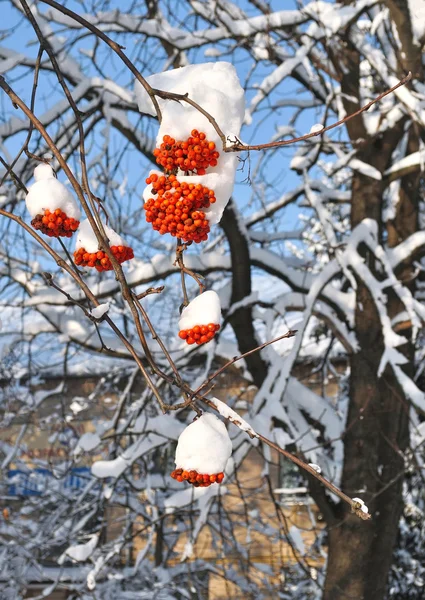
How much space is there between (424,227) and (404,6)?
2441 mm

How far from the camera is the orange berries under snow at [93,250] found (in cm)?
131

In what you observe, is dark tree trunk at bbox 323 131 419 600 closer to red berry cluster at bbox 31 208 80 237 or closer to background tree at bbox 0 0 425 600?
background tree at bbox 0 0 425 600

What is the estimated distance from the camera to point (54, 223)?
134 cm

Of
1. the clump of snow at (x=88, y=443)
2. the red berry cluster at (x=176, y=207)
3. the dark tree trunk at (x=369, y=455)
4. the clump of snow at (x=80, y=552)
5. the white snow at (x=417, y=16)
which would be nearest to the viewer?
the red berry cluster at (x=176, y=207)

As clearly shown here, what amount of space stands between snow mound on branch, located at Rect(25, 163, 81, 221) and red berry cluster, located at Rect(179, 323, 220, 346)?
Result: 34 cm

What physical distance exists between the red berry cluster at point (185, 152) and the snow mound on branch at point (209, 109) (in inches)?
0.5

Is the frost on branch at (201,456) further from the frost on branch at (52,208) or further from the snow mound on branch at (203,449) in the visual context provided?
the frost on branch at (52,208)

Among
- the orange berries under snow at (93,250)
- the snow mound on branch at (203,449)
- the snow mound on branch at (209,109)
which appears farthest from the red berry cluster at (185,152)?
the snow mound on branch at (203,449)

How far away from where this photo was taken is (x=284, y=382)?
4.27 meters

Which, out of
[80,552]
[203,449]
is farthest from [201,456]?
[80,552]

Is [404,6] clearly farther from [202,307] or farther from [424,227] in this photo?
[202,307]

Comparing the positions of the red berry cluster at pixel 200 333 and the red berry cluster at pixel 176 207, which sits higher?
the red berry cluster at pixel 176 207

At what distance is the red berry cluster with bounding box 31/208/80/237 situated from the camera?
1.33 metres

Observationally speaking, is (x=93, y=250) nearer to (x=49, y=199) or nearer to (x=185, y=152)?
(x=49, y=199)
